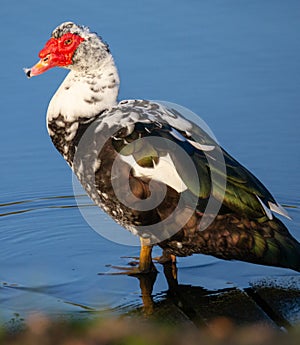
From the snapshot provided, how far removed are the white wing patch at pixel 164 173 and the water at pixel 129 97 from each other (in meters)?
0.63

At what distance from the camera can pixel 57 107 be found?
5.50 metres

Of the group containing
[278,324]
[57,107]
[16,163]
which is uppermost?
[57,107]

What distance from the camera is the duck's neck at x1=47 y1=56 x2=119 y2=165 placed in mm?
5418

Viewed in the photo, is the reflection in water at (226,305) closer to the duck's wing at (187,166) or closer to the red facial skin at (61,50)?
the duck's wing at (187,166)

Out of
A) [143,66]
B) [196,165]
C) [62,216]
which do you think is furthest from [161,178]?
[143,66]

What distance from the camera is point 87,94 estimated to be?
547cm

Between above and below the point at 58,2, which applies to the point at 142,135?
below

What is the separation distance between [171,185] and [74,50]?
1.04m

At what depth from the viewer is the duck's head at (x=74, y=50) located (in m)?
5.57

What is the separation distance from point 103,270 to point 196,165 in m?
0.91

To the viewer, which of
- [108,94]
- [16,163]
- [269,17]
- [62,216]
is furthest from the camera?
[269,17]

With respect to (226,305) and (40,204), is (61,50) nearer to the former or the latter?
(40,204)

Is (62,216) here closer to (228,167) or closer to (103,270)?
(103,270)

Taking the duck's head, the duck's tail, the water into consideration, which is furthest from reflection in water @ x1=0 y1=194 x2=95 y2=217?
the duck's tail
